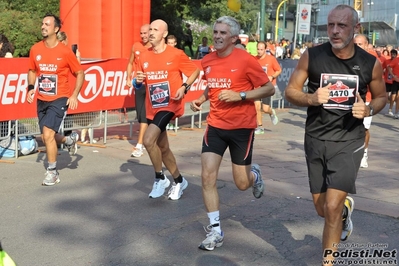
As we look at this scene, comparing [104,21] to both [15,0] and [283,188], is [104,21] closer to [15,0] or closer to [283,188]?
[283,188]

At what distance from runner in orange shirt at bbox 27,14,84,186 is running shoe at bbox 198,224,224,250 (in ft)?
10.5

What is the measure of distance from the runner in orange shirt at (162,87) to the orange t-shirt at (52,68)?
1.08 m

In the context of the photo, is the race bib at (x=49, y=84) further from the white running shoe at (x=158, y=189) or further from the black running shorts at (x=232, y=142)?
the black running shorts at (x=232, y=142)

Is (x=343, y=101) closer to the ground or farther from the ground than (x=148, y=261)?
farther from the ground

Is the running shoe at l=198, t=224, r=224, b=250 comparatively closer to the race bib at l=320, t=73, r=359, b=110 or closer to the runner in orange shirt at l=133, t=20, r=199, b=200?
the race bib at l=320, t=73, r=359, b=110

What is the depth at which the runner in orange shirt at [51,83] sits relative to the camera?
8664 millimetres

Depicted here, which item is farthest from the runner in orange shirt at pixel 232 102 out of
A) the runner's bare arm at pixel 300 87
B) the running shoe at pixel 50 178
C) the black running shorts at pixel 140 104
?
the black running shorts at pixel 140 104

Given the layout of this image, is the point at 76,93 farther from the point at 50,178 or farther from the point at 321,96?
the point at 321,96

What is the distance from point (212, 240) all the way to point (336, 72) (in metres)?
1.84

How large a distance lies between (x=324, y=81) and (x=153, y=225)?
8.20ft

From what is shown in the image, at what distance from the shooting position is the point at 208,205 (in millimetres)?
6258

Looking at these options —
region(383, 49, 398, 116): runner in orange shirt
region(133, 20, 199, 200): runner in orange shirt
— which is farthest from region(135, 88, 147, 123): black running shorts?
region(383, 49, 398, 116): runner in orange shirt

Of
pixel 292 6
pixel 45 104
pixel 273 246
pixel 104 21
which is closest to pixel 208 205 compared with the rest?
pixel 273 246

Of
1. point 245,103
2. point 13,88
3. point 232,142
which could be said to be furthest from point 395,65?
point 232,142
